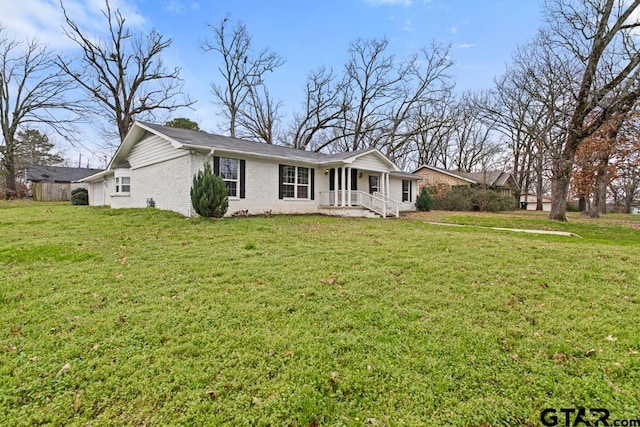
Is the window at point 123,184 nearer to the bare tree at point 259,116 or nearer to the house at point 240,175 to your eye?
the house at point 240,175

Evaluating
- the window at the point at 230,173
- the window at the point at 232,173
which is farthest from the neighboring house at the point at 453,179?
the window at the point at 230,173

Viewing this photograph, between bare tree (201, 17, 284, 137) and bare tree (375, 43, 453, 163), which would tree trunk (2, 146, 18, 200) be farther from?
bare tree (375, 43, 453, 163)

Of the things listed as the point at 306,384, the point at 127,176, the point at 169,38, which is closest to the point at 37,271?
the point at 306,384

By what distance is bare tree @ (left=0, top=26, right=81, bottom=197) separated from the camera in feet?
74.3

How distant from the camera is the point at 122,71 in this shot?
73.3 feet

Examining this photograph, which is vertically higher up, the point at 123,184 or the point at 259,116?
the point at 259,116

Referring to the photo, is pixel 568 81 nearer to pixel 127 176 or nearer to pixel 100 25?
pixel 127 176

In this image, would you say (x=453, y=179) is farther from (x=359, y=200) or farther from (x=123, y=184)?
(x=123, y=184)

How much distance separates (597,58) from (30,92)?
35302mm

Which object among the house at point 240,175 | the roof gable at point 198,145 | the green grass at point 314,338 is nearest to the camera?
the green grass at point 314,338

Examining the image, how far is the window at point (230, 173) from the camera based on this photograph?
1218 cm

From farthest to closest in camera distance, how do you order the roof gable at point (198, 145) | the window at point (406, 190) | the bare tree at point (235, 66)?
the bare tree at point (235, 66) < the window at point (406, 190) < the roof gable at point (198, 145)

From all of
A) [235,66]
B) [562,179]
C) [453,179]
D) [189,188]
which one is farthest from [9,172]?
[453,179]

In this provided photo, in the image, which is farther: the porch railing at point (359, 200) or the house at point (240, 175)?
the porch railing at point (359, 200)
